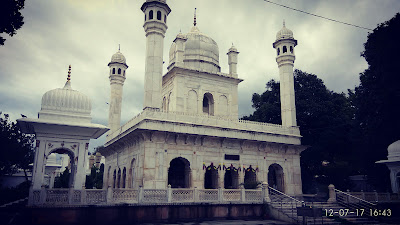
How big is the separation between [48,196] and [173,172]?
469 inches

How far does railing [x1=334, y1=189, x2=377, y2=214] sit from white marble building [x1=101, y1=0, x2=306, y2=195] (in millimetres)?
4893

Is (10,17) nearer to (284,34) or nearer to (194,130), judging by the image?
(194,130)

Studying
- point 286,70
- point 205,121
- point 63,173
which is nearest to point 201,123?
point 205,121

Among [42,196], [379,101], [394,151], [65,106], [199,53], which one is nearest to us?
[42,196]

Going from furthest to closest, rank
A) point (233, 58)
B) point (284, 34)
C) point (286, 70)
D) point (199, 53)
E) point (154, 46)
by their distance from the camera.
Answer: point (233, 58), point (199, 53), point (284, 34), point (286, 70), point (154, 46)

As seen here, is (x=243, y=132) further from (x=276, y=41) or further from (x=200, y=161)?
(x=276, y=41)

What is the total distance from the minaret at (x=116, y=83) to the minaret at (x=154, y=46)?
1005 centimetres

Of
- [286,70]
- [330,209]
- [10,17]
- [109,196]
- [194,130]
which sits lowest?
[330,209]

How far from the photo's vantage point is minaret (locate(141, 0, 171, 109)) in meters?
22.9

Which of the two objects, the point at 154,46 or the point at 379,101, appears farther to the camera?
the point at 379,101

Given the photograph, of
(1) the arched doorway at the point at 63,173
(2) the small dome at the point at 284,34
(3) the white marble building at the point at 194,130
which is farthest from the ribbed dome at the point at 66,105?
(2) the small dome at the point at 284,34

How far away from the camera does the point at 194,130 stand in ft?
77.0

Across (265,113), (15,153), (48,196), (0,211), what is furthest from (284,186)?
(15,153)

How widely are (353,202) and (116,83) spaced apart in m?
24.4
